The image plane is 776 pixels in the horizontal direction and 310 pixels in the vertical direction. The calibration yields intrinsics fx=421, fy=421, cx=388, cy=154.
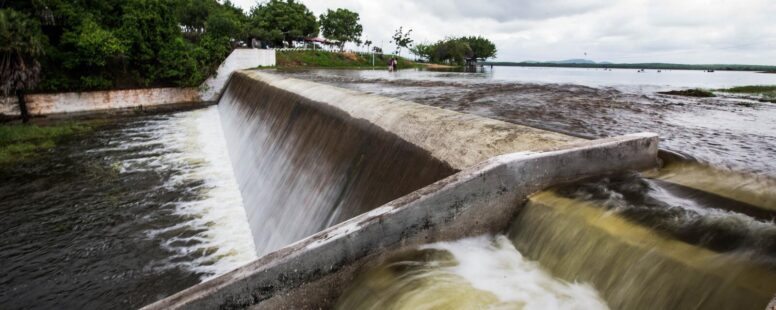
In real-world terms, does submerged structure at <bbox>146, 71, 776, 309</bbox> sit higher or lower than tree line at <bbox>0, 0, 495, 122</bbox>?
lower

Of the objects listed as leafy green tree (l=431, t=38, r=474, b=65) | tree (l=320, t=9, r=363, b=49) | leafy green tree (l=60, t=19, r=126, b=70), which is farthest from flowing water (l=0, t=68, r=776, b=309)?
leafy green tree (l=431, t=38, r=474, b=65)

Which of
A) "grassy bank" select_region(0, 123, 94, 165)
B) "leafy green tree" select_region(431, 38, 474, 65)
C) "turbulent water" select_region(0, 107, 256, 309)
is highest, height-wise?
"leafy green tree" select_region(431, 38, 474, 65)

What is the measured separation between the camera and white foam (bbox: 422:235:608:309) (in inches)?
135

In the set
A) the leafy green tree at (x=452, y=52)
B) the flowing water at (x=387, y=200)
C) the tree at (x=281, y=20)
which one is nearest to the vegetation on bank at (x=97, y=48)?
the flowing water at (x=387, y=200)

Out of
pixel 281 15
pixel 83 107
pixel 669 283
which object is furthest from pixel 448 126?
pixel 281 15

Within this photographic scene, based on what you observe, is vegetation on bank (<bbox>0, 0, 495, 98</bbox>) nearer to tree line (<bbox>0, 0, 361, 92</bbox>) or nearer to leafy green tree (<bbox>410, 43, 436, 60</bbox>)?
tree line (<bbox>0, 0, 361, 92</bbox>)

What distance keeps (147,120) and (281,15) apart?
53348mm

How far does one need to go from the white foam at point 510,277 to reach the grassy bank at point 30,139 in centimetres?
1690

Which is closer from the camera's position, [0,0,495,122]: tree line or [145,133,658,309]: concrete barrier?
[145,133,658,309]: concrete barrier

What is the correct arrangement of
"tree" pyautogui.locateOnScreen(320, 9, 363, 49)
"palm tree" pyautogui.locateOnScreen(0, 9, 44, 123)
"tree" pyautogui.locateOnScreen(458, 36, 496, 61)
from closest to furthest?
"palm tree" pyautogui.locateOnScreen(0, 9, 44, 123) → "tree" pyautogui.locateOnScreen(320, 9, 363, 49) → "tree" pyautogui.locateOnScreen(458, 36, 496, 61)

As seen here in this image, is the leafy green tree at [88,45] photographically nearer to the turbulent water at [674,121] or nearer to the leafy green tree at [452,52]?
the turbulent water at [674,121]

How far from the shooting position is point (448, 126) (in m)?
6.52

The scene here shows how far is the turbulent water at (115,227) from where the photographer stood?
7.04 metres

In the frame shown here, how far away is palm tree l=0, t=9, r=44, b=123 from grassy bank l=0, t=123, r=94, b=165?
8.44ft
